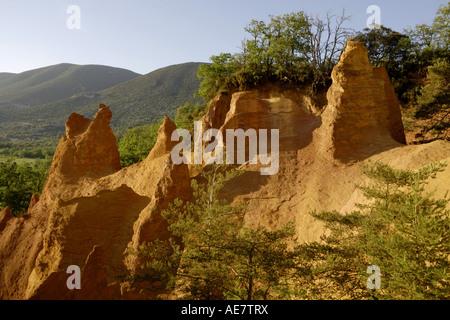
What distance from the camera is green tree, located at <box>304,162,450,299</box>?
5672 mm

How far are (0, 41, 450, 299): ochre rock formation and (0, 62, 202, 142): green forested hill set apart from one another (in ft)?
231

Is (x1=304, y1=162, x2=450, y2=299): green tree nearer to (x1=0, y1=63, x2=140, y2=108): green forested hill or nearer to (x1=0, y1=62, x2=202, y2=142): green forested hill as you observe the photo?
(x1=0, y1=62, x2=202, y2=142): green forested hill

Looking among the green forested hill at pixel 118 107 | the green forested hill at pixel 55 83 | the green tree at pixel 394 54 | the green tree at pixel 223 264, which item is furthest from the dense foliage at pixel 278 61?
the green forested hill at pixel 55 83

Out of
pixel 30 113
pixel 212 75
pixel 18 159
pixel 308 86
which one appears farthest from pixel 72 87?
pixel 308 86

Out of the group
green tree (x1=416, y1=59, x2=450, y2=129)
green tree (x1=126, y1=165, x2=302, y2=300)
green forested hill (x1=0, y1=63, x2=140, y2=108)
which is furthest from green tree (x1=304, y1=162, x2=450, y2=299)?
green forested hill (x1=0, y1=63, x2=140, y2=108)

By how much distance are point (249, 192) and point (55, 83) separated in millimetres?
132957

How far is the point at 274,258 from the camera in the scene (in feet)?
25.9

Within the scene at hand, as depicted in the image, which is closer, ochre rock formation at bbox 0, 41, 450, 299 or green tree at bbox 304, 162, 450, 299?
green tree at bbox 304, 162, 450, 299

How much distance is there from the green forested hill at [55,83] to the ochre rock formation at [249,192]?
4376 inches

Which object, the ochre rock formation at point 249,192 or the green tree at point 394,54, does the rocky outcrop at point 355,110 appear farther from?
the green tree at point 394,54

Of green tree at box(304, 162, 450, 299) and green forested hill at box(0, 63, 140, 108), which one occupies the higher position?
green forested hill at box(0, 63, 140, 108)

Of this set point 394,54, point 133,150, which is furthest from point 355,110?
point 133,150
